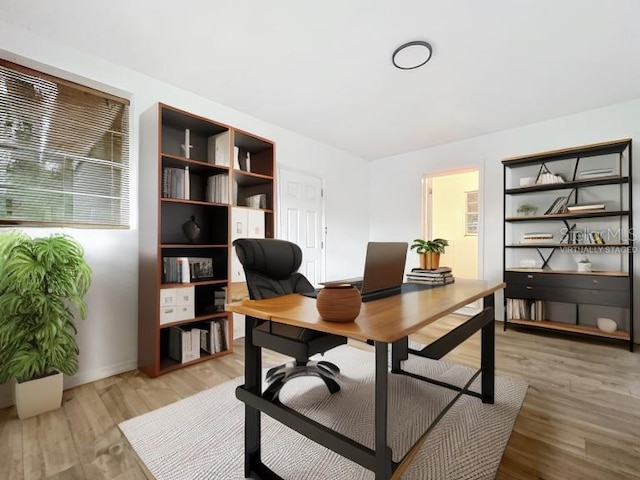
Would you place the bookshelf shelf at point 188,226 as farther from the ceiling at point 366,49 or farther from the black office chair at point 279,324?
the black office chair at point 279,324

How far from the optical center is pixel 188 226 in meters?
2.76

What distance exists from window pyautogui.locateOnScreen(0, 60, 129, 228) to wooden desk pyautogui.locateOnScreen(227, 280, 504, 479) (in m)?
1.84

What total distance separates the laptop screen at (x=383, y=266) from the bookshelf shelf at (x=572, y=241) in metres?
2.69

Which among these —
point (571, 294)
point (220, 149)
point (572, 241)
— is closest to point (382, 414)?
point (220, 149)

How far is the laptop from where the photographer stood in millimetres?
1419

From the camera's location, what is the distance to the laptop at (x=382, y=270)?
142 cm

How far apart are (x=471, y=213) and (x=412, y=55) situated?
3614 mm

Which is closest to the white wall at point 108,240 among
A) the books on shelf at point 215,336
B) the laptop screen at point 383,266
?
the books on shelf at point 215,336

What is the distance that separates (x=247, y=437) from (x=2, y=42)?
9.68 feet

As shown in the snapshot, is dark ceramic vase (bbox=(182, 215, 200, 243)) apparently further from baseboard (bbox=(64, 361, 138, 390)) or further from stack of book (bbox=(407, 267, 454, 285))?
stack of book (bbox=(407, 267, 454, 285))

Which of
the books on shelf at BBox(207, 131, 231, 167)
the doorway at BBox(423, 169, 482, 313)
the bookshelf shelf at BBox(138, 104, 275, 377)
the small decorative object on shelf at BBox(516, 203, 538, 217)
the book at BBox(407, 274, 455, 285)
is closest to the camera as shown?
the book at BBox(407, 274, 455, 285)

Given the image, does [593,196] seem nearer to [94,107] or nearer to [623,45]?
[623,45]

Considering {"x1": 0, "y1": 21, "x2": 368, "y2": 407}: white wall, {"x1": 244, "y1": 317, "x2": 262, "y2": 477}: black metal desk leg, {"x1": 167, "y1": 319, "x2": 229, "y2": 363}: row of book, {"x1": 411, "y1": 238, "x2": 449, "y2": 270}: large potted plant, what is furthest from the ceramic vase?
{"x1": 0, "y1": 21, "x2": 368, "y2": 407}: white wall

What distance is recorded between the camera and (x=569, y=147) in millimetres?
3471
